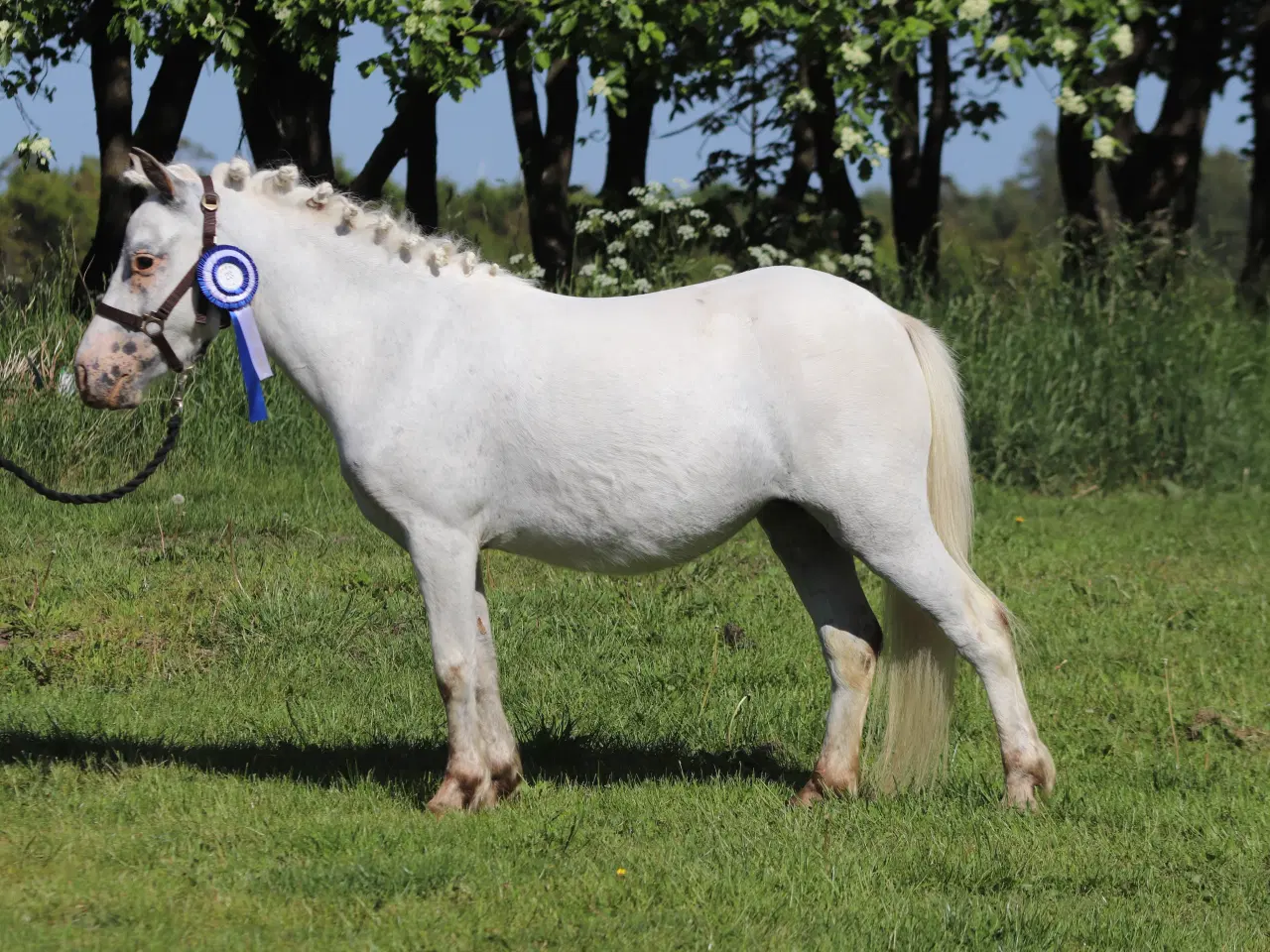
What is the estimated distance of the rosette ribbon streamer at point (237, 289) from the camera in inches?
176

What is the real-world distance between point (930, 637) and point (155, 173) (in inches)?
118

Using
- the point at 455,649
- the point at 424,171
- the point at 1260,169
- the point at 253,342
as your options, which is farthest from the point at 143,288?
the point at 1260,169

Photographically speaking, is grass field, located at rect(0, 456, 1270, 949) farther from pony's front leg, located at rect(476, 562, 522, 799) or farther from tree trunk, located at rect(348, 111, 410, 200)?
tree trunk, located at rect(348, 111, 410, 200)

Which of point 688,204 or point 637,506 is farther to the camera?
point 688,204

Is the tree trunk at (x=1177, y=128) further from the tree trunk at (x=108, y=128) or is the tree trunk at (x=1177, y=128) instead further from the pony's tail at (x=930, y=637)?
the pony's tail at (x=930, y=637)

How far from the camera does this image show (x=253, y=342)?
4598 millimetres

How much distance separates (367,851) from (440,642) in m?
0.72

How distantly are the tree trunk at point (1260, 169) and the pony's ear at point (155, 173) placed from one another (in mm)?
13600

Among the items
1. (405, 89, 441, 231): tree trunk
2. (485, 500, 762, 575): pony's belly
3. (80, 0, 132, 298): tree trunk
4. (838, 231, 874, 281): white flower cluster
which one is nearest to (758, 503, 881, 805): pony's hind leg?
(485, 500, 762, 575): pony's belly

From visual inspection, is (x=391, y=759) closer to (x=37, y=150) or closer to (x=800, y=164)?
(x=37, y=150)

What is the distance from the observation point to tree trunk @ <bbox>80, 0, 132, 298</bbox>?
1043 centimetres

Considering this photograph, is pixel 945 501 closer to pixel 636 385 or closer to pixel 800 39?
pixel 636 385

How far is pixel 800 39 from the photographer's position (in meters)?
11.1

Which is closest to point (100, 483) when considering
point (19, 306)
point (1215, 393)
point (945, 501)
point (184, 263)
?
point (19, 306)
